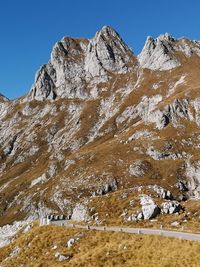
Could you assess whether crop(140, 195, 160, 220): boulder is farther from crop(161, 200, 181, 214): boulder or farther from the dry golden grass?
the dry golden grass

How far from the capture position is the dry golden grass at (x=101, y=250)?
45.7 m

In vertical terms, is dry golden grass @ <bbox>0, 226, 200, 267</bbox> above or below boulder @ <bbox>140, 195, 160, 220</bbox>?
below

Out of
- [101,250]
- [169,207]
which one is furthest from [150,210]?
[101,250]

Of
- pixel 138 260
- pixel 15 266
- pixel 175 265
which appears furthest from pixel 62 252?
pixel 175 265

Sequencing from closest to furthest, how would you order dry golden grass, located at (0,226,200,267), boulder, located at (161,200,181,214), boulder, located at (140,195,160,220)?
dry golden grass, located at (0,226,200,267) < boulder, located at (140,195,160,220) < boulder, located at (161,200,181,214)

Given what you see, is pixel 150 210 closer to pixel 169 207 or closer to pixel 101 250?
pixel 169 207

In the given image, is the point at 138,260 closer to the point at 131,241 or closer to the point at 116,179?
the point at 131,241

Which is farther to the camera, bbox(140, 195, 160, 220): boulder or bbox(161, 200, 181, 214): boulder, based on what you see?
bbox(161, 200, 181, 214): boulder

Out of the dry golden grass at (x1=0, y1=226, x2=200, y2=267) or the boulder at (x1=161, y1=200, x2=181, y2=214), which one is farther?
the boulder at (x1=161, y1=200, x2=181, y2=214)

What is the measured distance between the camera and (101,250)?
51969 mm

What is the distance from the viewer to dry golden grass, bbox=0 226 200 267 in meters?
45.7

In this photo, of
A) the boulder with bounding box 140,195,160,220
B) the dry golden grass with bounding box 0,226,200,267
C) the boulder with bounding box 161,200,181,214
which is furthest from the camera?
the boulder with bounding box 161,200,181,214

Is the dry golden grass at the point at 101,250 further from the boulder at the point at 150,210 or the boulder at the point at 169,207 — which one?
the boulder at the point at 169,207

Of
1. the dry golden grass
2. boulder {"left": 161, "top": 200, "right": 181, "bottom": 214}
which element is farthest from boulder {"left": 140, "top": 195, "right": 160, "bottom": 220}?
the dry golden grass
